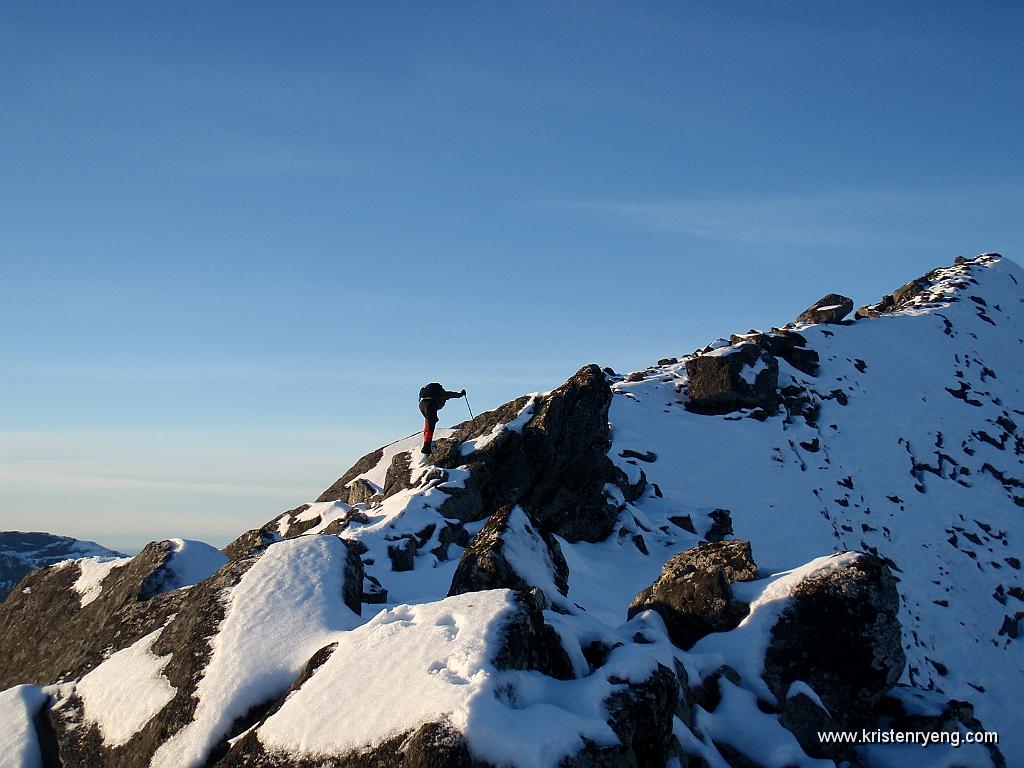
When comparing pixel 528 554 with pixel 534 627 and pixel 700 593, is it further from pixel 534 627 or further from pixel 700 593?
pixel 534 627

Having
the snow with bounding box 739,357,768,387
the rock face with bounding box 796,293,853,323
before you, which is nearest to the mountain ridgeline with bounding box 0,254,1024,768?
the snow with bounding box 739,357,768,387

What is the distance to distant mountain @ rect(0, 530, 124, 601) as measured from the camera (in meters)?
107

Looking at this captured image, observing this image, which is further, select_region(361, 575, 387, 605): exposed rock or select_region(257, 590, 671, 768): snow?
select_region(361, 575, 387, 605): exposed rock

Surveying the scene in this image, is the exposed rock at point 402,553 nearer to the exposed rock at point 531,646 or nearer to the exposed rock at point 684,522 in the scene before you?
the exposed rock at point 531,646

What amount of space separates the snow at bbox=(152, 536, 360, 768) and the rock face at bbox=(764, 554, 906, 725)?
6.72 meters

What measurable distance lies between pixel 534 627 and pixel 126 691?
226 inches

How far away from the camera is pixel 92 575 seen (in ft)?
52.2

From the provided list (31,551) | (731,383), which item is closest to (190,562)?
(731,383)

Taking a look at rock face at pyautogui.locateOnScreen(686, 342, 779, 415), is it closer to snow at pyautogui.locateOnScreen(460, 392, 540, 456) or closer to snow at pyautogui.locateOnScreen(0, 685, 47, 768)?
snow at pyautogui.locateOnScreen(460, 392, 540, 456)

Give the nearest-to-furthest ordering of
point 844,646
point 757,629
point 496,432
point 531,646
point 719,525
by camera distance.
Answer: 1. point 531,646
2. point 844,646
3. point 757,629
4. point 496,432
5. point 719,525

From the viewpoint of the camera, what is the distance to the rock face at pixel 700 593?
13180mm

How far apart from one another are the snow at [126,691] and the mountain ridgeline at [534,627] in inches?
1.8

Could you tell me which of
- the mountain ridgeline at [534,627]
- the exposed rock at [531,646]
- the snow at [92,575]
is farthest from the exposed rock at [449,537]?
the exposed rock at [531,646]

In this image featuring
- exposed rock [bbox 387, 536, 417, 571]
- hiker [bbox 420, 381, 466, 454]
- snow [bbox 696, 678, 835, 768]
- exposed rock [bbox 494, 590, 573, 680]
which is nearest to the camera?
exposed rock [bbox 494, 590, 573, 680]
